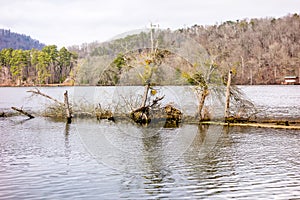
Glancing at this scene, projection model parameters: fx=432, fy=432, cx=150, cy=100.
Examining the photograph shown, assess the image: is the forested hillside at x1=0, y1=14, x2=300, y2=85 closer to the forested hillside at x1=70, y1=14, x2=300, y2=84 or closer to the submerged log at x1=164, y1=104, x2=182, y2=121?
the forested hillside at x1=70, y1=14, x2=300, y2=84

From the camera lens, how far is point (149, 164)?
536 inches

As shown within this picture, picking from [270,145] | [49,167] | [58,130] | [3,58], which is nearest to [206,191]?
[49,167]

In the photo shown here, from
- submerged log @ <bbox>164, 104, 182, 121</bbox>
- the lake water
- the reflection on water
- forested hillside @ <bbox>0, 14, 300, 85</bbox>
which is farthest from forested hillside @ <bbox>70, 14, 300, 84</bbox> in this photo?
the reflection on water

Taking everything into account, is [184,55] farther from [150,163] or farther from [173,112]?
Result: [150,163]

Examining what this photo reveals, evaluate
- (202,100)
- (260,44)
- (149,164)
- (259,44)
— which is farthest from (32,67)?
(149,164)

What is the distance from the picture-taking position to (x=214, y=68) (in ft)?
79.4

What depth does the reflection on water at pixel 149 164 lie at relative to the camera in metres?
10.7

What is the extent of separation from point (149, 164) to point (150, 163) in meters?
0.16

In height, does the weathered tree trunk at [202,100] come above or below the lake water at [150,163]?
above

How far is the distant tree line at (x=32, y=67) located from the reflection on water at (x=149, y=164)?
51480mm

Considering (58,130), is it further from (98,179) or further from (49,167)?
(98,179)

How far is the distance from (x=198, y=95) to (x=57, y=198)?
1512 cm

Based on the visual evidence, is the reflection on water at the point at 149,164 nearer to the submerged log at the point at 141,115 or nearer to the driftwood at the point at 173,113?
the submerged log at the point at 141,115

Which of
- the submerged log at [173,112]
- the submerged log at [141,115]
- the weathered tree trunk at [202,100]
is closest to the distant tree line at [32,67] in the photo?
the submerged log at [141,115]
